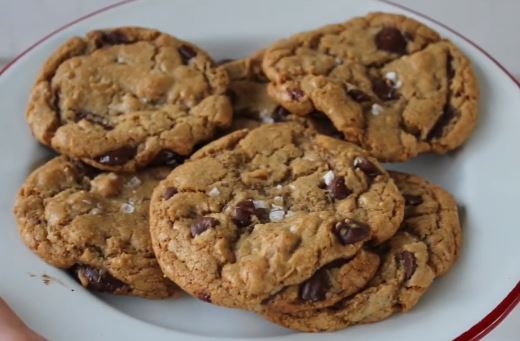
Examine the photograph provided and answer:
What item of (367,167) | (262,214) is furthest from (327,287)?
(367,167)

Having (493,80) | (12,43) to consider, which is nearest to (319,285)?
(493,80)

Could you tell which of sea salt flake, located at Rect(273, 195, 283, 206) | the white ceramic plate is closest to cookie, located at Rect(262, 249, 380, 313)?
the white ceramic plate

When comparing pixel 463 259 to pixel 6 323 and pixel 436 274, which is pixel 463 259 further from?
pixel 6 323

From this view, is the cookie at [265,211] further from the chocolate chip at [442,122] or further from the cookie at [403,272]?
the chocolate chip at [442,122]

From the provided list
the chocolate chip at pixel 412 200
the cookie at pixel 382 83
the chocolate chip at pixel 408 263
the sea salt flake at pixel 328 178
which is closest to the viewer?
the chocolate chip at pixel 408 263

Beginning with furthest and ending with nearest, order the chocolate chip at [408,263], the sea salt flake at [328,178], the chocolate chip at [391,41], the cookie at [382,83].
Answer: the chocolate chip at [391,41] < the cookie at [382,83] < the sea salt flake at [328,178] < the chocolate chip at [408,263]

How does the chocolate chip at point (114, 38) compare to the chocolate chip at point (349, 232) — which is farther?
the chocolate chip at point (114, 38)


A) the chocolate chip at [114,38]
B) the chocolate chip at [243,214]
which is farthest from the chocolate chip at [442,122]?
the chocolate chip at [114,38]
